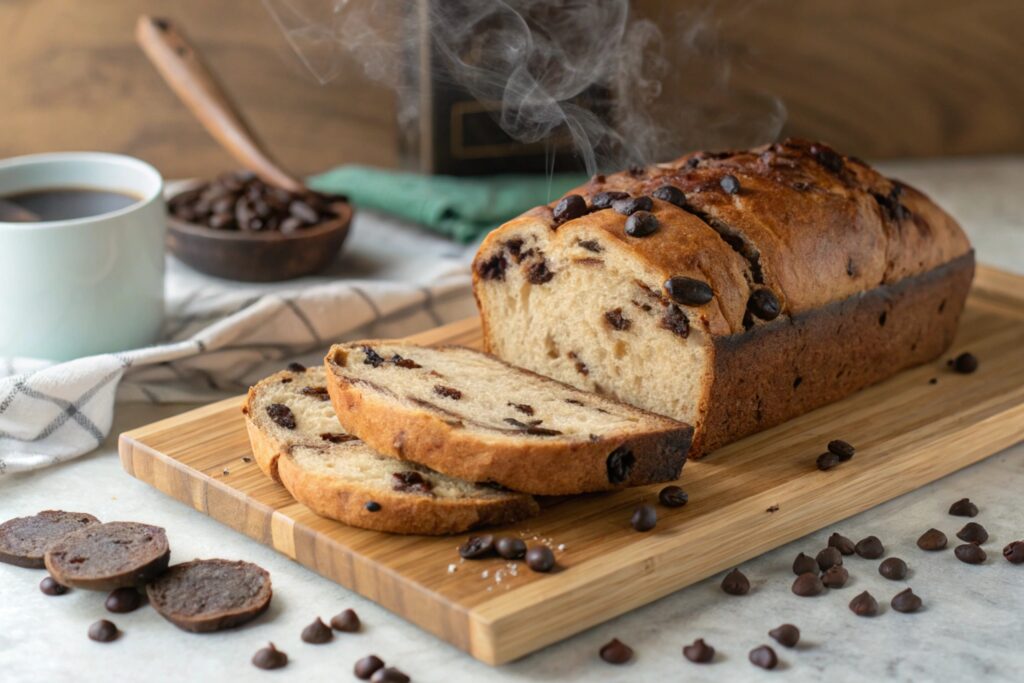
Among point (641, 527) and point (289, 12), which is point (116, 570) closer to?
point (641, 527)

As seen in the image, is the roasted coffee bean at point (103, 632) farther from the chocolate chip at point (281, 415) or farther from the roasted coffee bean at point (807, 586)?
the roasted coffee bean at point (807, 586)

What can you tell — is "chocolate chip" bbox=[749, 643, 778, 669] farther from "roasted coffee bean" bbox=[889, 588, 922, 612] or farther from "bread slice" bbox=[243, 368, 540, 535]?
"bread slice" bbox=[243, 368, 540, 535]

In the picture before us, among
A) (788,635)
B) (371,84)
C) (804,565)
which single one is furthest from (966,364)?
(371,84)

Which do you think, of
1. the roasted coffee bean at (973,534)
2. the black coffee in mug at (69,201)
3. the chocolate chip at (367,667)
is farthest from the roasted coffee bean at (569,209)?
the black coffee in mug at (69,201)

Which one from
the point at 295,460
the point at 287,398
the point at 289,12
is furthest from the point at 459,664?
the point at 289,12

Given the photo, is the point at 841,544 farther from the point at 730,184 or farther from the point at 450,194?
the point at 450,194

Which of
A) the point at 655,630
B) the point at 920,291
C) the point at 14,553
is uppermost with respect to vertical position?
the point at 920,291
